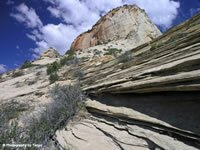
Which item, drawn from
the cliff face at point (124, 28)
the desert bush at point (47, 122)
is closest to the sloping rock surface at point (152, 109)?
the desert bush at point (47, 122)

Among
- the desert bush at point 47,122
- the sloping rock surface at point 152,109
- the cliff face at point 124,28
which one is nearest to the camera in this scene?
the sloping rock surface at point 152,109

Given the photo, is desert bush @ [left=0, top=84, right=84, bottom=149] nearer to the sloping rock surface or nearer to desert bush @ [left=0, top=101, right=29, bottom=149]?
desert bush @ [left=0, top=101, right=29, bottom=149]

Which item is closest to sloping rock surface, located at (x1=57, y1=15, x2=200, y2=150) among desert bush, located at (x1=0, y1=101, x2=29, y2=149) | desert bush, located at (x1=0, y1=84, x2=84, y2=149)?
desert bush, located at (x1=0, y1=84, x2=84, y2=149)

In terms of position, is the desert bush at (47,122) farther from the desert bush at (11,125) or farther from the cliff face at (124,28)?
the cliff face at (124,28)

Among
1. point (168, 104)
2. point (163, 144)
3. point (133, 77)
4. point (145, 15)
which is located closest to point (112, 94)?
A: point (133, 77)

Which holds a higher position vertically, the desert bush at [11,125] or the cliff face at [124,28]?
the cliff face at [124,28]

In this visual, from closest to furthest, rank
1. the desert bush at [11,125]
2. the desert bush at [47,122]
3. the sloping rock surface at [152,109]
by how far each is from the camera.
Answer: the sloping rock surface at [152,109] < the desert bush at [11,125] < the desert bush at [47,122]

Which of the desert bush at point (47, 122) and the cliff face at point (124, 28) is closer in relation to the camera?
the desert bush at point (47, 122)

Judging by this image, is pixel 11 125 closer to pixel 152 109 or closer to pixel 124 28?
pixel 152 109

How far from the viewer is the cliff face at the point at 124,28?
37.9m

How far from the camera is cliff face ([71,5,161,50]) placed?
37.9 metres

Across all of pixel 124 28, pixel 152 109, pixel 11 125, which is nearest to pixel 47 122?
pixel 11 125

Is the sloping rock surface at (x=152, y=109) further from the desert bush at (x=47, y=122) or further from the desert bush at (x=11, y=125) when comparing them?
the desert bush at (x=11, y=125)

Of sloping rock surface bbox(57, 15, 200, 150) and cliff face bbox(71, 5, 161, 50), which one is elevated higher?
cliff face bbox(71, 5, 161, 50)
